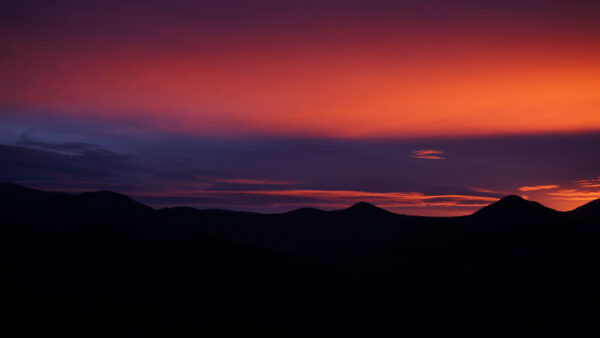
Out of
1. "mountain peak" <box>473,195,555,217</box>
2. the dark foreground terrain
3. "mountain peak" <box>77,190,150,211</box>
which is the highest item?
"mountain peak" <box>473,195,555,217</box>

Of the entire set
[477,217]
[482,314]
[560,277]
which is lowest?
[482,314]

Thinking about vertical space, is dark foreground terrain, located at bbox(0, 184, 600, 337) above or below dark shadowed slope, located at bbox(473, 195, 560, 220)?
below

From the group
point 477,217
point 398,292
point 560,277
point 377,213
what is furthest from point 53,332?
point 377,213

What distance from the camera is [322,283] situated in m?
57.9

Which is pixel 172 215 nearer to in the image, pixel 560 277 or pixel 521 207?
pixel 521 207

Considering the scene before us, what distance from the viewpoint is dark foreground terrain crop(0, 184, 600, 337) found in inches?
1656

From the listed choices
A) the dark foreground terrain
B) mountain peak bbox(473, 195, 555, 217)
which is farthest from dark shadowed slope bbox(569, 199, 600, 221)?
mountain peak bbox(473, 195, 555, 217)

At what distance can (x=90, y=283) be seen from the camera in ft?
167

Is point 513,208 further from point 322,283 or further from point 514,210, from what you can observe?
point 322,283

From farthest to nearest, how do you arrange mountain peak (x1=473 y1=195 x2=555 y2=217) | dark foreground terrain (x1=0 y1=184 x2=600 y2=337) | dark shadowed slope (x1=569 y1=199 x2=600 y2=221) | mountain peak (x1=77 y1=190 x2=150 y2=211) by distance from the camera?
mountain peak (x1=77 y1=190 x2=150 y2=211) → dark shadowed slope (x1=569 y1=199 x2=600 y2=221) → mountain peak (x1=473 y1=195 x2=555 y2=217) → dark foreground terrain (x1=0 y1=184 x2=600 y2=337)

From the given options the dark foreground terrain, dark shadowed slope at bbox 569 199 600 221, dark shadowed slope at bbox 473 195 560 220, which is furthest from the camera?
dark shadowed slope at bbox 569 199 600 221

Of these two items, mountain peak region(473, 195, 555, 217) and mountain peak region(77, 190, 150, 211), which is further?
mountain peak region(77, 190, 150, 211)

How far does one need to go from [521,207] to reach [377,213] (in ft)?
135

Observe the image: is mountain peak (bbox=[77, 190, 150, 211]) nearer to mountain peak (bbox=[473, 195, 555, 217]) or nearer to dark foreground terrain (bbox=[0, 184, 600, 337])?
dark foreground terrain (bbox=[0, 184, 600, 337])
